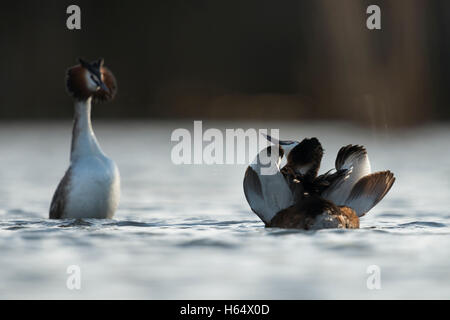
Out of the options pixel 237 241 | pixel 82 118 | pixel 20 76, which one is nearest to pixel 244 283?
pixel 237 241

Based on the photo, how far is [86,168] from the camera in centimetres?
1090

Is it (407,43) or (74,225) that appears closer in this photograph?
(74,225)

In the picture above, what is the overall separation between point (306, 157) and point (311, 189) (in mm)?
366

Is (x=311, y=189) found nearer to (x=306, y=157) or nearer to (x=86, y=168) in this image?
(x=306, y=157)

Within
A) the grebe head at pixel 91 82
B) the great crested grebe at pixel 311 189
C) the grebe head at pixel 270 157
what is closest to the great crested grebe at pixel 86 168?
the grebe head at pixel 91 82

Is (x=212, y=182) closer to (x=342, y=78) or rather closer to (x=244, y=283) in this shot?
(x=244, y=283)

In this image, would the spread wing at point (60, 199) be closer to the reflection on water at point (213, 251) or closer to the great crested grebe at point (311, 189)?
the reflection on water at point (213, 251)

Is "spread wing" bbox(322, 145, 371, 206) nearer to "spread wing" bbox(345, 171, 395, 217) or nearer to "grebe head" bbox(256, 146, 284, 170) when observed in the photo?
"spread wing" bbox(345, 171, 395, 217)

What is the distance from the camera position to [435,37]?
4238 centimetres

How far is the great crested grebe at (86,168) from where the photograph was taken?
35.6ft

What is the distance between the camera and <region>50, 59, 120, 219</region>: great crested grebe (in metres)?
10.9

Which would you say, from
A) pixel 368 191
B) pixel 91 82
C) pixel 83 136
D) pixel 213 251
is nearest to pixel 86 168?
pixel 83 136
